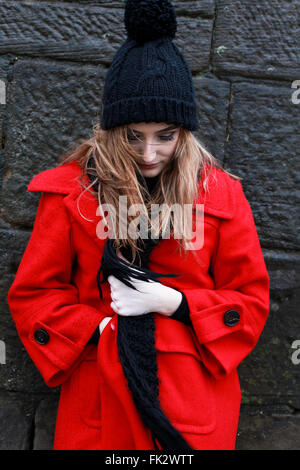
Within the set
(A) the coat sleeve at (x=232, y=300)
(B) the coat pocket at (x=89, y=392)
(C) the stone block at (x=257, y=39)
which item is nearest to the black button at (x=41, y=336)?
(B) the coat pocket at (x=89, y=392)

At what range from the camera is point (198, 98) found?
187 centimetres

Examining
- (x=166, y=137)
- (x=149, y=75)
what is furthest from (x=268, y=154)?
(x=149, y=75)

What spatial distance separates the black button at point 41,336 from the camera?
4.61ft

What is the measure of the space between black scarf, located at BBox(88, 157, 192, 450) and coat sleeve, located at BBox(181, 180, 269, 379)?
0.18 m

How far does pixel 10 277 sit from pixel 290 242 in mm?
1358

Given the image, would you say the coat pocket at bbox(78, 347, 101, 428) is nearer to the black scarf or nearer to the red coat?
the red coat

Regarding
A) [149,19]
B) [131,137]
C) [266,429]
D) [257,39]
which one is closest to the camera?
[149,19]

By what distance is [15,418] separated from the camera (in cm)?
206

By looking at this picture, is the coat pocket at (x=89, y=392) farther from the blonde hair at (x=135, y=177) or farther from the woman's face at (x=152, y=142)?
the woman's face at (x=152, y=142)

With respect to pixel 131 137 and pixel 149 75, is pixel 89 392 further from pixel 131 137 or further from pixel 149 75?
pixel 149 75

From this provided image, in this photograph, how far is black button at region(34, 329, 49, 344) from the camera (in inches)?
55.3

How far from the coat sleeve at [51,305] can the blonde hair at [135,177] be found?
18cm

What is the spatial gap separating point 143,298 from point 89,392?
414 millimetres
